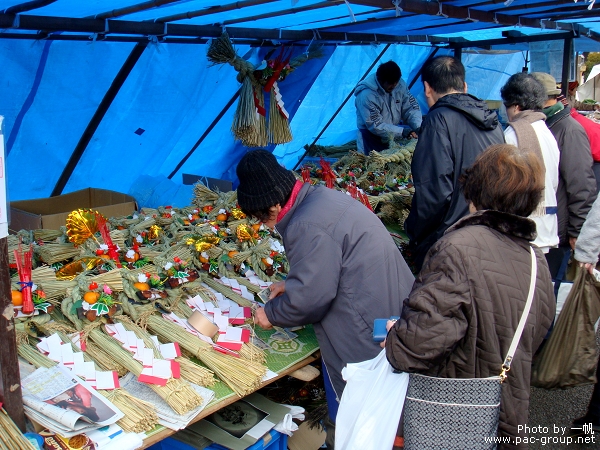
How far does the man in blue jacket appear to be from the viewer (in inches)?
202

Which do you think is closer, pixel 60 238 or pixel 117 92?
pixel 60 238

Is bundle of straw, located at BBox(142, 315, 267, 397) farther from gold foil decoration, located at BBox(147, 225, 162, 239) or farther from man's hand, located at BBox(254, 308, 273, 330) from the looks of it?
gold foil decoration, located at BBox(147, 225, 162, 239)

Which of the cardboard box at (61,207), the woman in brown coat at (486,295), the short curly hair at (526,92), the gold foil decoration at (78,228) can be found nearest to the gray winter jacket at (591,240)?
the short curly hair at (526,92)

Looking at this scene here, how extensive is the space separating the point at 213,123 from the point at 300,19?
1.13 m

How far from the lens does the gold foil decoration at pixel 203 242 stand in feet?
9.39

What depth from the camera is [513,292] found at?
154 cm

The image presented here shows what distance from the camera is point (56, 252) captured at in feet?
8.91

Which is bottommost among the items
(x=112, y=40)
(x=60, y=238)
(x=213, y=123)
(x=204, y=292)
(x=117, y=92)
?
(x=204, y=292)

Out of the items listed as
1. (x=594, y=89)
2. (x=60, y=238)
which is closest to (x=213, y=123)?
(x=60, y=238)

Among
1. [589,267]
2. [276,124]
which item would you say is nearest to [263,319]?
[589,267]

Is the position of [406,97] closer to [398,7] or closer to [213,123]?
[213,123]

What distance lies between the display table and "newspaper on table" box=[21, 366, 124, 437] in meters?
0.35

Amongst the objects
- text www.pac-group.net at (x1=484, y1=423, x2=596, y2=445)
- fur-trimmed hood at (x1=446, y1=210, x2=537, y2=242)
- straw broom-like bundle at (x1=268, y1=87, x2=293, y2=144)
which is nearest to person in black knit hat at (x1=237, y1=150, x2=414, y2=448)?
fur-trimmed hood at (x1=446, y1=210, x2=537, y2=242)

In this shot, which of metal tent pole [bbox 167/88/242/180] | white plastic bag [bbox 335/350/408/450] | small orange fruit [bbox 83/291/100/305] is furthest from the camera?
metal tent pole [bbox 167/88/242/180]
